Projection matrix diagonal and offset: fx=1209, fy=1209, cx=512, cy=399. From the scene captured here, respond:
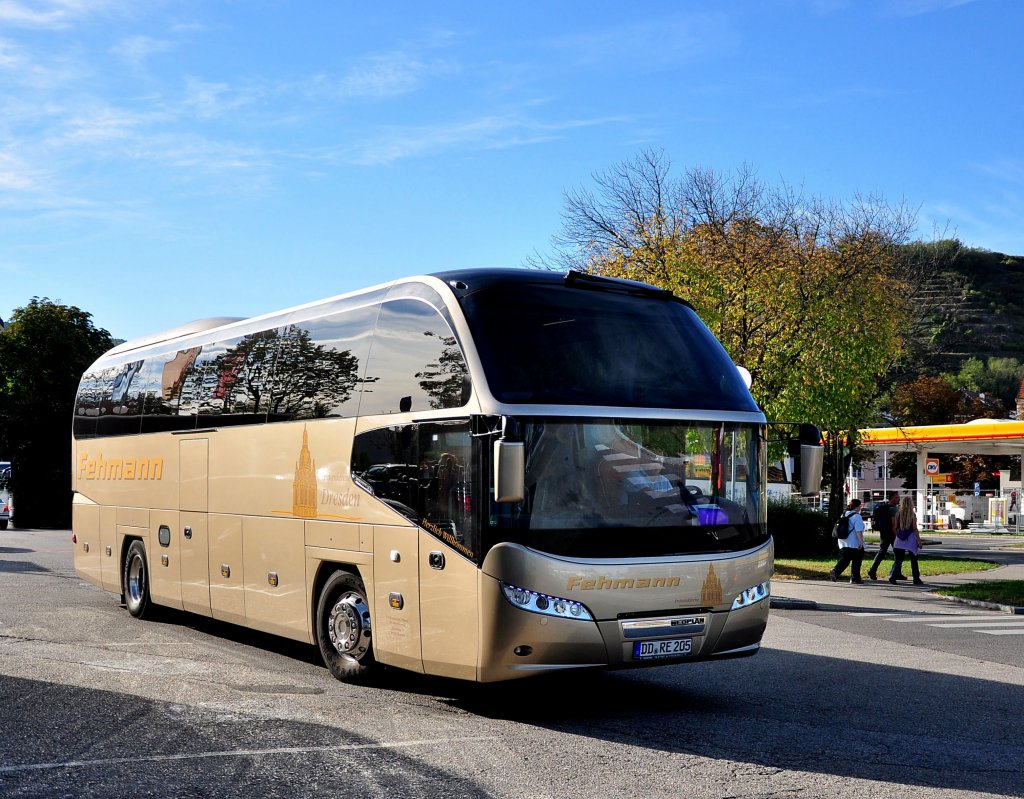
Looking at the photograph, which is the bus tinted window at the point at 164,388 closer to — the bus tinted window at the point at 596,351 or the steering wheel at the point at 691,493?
the bus tinted window at the point at 596,351

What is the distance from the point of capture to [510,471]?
309 inches

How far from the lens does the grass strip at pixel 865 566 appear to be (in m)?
26.4

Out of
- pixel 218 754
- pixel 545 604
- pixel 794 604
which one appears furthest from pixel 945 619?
pixel 218 754

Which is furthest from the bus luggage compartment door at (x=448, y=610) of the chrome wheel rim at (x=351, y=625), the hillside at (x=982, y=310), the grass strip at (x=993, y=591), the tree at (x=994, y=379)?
the tree at (x=994, y=379)

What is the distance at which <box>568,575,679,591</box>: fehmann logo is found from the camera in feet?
27.1

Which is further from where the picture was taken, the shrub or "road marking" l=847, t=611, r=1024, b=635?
the shrub

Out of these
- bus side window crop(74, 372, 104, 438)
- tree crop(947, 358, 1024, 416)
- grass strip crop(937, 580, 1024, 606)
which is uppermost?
tree crop(947, 358, 1024, 416)

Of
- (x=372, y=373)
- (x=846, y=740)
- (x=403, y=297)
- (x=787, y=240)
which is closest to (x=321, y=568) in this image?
(x=372, y=373)

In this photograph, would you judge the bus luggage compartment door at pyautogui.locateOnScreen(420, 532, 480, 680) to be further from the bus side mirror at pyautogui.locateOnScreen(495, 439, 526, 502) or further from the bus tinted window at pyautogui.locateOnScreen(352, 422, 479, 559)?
the bus side mirror at pyautogui.locateOnScreen(495, 439, 526, 502)

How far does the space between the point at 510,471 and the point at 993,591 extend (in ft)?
54.7

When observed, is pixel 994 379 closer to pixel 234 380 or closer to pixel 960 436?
pixel 960 436

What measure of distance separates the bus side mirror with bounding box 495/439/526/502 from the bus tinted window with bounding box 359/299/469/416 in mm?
837

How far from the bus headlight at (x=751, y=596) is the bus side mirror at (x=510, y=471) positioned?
2.19 meters

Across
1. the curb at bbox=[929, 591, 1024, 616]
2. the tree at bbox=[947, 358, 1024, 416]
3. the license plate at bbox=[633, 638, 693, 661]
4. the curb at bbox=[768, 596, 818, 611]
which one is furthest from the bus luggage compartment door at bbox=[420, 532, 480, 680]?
the tree at bbox=[947, 358, 1024, 416]
